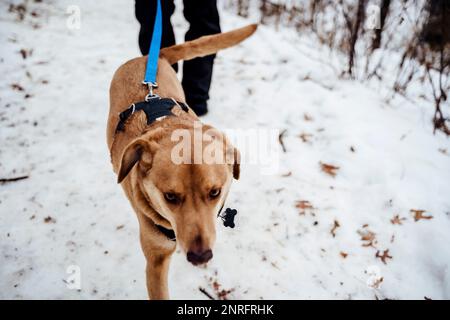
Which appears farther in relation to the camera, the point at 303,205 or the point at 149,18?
the point at 149,18

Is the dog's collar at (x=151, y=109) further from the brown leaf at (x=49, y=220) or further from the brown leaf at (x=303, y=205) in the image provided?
the brown leaf at (x=303, y=205)

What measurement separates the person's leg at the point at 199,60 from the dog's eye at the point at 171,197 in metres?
1.93

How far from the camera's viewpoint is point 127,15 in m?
5.41

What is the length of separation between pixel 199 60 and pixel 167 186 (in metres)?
2.02

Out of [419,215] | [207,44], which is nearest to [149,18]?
[207,44]

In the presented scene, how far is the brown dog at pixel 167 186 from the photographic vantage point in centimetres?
150

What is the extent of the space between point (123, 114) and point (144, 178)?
21.4 inches

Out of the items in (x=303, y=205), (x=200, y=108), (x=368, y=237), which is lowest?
(x=368, y=237)

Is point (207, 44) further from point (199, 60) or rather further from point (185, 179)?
point (185, 179)

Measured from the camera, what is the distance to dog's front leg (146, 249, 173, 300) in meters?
1.78

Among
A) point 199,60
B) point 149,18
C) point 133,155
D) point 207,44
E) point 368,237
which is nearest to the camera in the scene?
point 133,155

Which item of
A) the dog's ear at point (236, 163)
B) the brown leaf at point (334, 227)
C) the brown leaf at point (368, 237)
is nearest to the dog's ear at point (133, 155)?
the dog's ear at point (236, 163)

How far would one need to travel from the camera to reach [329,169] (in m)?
2.92
